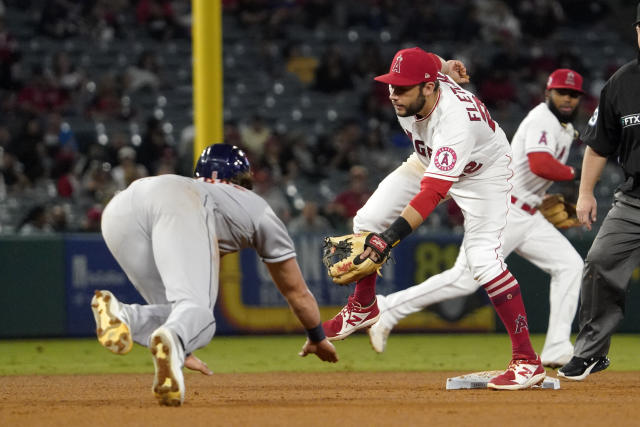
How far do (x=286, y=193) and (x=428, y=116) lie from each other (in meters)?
7.89

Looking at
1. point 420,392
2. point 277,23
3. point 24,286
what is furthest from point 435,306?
point 277,23

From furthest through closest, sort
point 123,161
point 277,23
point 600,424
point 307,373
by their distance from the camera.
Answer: point 277,23
point 123,161
point 307,373
point 600,424

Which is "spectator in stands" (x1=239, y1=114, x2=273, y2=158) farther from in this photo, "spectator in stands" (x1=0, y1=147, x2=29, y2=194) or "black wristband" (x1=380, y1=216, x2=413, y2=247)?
"black wristband" (x1=380, y1=216, x2=413, y2=247)

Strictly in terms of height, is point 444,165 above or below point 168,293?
above

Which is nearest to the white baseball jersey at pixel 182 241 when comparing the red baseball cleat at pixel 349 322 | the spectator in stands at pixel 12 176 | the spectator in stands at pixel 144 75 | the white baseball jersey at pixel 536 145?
the red baseball cleat at pixel 349 322

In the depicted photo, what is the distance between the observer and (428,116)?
5.92 m

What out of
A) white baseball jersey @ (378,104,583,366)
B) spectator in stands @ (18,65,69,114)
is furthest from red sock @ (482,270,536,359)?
spectator in stands @ (18,65,69,114)

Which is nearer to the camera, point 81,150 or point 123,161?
point 123,161

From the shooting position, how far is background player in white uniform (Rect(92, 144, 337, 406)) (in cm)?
472

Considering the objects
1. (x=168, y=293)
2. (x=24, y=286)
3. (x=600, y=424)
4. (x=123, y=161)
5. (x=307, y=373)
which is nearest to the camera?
(x=600, y=424)

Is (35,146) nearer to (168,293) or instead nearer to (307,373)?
(307,373)

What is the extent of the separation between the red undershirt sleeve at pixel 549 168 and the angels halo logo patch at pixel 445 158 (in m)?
1.95

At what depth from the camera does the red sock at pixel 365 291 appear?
651 cm

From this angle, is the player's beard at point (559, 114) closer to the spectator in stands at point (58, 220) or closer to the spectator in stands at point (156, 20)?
the spectator in stands at point (58, 220)
